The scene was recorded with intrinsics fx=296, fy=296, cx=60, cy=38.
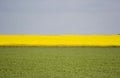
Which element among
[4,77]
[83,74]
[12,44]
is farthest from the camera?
[12,44]

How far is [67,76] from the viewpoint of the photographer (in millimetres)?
10883

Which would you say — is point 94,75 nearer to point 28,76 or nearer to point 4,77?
point 28,76

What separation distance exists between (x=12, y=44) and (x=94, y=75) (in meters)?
26.1

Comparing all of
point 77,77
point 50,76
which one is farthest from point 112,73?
point 50,76

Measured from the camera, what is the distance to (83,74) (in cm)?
1138

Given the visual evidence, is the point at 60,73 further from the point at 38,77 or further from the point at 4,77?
the point at 4,77

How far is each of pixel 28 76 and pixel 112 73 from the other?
3368 mm

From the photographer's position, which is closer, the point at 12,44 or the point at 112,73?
the point at 112,73

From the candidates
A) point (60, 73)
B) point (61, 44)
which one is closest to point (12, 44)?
point (61, 44)

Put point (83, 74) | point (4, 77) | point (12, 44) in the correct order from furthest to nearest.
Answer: point (12, 44) < point (83, 74) < point (4, 77)

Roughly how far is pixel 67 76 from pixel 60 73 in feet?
2.39

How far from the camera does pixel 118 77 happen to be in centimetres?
1074

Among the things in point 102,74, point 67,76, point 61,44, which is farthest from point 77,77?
point 61,44

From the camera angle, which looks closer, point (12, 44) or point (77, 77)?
point (77, 77)
